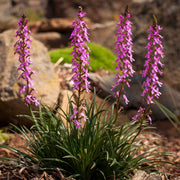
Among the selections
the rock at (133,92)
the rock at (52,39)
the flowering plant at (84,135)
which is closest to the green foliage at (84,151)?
the flowering plant at (84,135)

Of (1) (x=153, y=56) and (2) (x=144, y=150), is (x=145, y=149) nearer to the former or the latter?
(2) (x=144, y=150)

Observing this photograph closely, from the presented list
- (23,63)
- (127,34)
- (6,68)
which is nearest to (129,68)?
(127,34)

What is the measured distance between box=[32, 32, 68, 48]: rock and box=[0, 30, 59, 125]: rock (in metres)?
5.73

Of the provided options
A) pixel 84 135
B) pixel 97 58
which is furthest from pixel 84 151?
pixel 97 58

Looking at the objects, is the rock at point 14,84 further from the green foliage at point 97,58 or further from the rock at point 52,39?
the rock at point 52,39

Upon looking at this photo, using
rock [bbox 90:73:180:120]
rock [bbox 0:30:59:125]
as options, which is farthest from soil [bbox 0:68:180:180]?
rock [bbox 0:30:59:125]

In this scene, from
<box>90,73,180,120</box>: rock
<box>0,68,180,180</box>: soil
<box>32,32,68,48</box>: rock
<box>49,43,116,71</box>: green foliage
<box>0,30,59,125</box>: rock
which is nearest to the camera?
<box>0,68,180,180</box>: soil

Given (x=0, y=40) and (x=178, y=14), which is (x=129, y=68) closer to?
(x=0, y=40)

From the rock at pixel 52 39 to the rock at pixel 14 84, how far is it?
573 cm

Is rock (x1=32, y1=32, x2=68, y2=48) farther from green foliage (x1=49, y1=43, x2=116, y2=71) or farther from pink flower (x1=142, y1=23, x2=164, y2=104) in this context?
pink flower (x1=142, y1=23, x2=164, y2=104)

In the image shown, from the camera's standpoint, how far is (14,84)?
168 inches

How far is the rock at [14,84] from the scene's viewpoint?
4242 mm

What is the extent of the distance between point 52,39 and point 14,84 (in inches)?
264

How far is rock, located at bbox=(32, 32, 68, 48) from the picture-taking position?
10.6m
